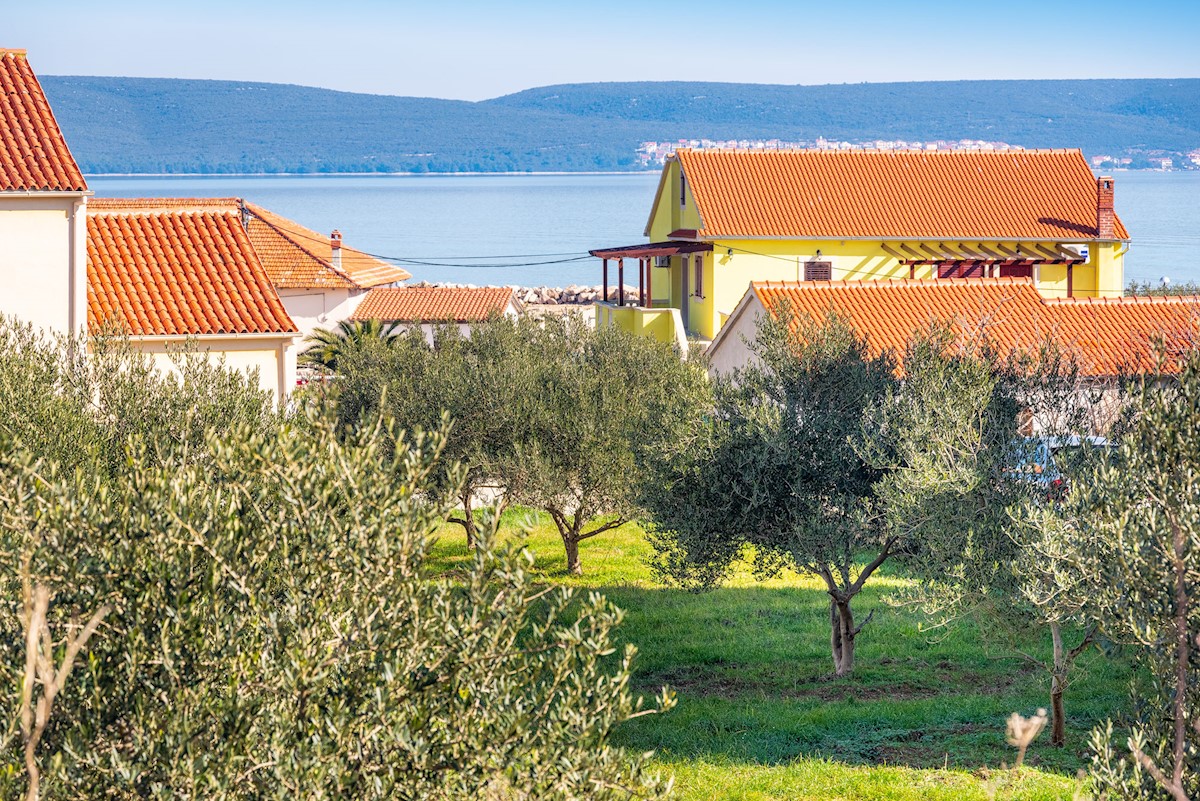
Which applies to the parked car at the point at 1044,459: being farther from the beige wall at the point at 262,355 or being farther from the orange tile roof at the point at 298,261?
the orange tile roof at the point at 298,261

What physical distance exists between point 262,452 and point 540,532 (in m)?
23.4

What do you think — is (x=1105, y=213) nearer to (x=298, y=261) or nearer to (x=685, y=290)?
(x=685, y=290)

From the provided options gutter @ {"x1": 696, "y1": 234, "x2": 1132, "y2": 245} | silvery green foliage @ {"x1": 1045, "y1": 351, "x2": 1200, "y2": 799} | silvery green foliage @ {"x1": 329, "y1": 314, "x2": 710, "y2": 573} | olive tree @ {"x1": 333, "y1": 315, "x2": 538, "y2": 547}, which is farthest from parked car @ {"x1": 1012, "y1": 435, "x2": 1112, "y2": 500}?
gutter @ {"x1": 696, "y1": 234, "x2": 1132, "y2": 245}

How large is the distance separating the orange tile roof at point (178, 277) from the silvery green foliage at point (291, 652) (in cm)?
1544

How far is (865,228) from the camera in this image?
48156 mm

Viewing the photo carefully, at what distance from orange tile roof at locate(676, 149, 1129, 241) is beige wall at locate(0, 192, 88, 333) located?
29.0m

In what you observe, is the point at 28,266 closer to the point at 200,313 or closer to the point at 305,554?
A: the point at 200,313

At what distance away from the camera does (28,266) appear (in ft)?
67.4

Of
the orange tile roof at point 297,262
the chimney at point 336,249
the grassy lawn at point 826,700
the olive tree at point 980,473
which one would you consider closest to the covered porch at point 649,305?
the orange tile roof at point 297,262

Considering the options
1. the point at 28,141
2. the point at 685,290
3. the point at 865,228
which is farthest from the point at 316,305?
the point at 28,141

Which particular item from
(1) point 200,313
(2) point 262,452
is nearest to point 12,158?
(1) point 200,313

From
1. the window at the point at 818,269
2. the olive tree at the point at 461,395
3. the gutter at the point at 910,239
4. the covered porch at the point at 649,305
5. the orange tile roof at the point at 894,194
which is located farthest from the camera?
the window at the point at 818,269

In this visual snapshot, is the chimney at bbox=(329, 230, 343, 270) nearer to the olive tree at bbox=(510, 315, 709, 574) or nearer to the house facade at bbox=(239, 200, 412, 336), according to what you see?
the house facade at bbox=(239, 200, 412, 336)

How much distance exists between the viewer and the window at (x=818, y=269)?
48438mm
